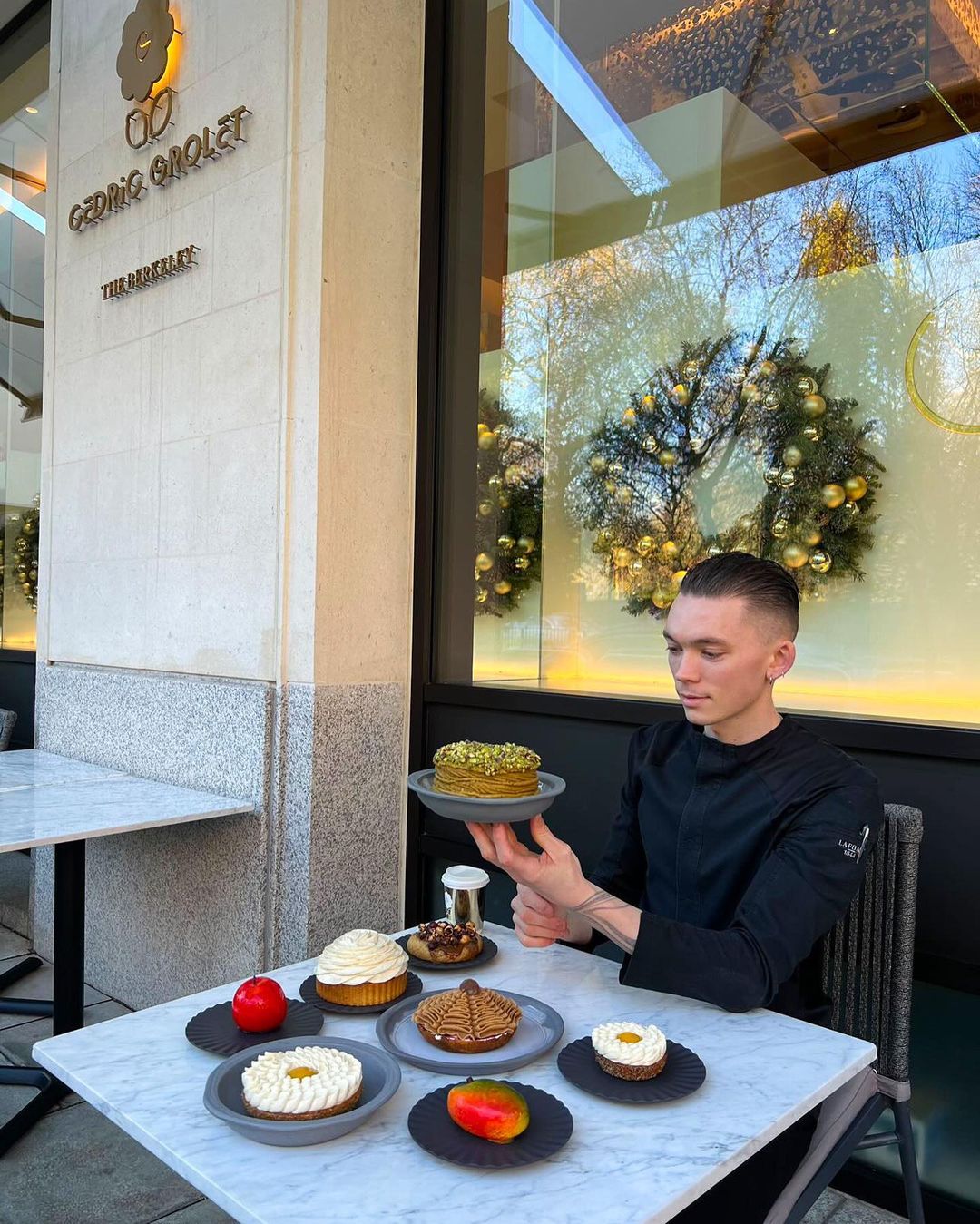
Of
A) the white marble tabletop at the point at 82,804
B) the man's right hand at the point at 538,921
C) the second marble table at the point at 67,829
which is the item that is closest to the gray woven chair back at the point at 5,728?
the white marble tabletop at the point at 82,804

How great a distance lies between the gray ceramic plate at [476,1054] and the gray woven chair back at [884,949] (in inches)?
31.1

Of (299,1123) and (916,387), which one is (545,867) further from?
(916,387)

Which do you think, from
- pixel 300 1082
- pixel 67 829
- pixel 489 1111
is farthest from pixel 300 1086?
pixel 67 829

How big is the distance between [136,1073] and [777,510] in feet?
8.05

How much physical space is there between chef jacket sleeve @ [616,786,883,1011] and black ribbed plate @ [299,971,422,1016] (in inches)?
14.1

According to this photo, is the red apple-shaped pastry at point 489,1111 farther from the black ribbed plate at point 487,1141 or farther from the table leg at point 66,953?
the table leg at point 66,953

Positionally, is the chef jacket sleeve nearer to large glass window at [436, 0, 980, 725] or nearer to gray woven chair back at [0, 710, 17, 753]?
large glass window at [436, 0, 980, 725]

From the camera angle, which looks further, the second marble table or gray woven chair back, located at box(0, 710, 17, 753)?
gray woven chair back, located at box(0, 710, 17, 753)

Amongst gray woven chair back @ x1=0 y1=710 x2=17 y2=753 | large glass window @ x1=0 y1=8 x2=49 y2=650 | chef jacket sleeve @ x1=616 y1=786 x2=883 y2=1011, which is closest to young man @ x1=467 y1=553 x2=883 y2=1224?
chef jacket sleeve @ x1=616 y1=786 x2=883 y2=1011

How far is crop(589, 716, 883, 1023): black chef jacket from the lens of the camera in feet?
5.07

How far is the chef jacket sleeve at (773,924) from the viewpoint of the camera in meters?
1.53

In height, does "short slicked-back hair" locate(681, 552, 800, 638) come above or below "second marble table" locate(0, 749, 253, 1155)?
above

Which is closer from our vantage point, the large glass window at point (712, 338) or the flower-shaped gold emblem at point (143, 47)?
the large glass window at point (712, 338)

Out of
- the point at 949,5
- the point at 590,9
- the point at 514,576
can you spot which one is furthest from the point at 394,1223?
the point at 590,9
